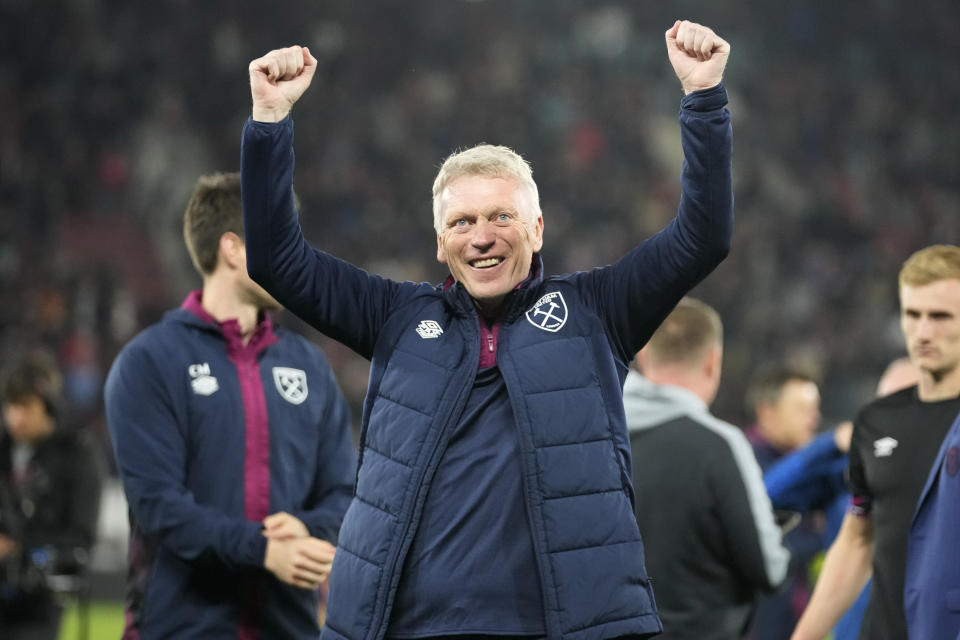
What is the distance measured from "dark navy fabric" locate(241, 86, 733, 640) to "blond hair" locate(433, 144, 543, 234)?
6.8 inches

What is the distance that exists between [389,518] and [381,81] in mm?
15322

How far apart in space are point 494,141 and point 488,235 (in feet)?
46.7

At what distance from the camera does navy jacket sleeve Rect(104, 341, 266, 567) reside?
10.7ft

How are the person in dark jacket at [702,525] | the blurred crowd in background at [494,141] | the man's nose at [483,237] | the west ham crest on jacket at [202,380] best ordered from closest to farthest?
1. the man's nose at [483,237]
2. the west ham crest on jacket at [202,380]
3. the person in dark jacket at [702,525]
4. the blurred crowd in background at [494,141]

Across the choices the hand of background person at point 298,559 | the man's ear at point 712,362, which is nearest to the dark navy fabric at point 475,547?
the hand of background person at point 298,559

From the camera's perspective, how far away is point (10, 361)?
1188 cm

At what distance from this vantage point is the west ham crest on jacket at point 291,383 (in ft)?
11.8

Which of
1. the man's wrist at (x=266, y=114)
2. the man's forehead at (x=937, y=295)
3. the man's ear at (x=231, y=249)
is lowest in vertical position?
the man's forehead at (x=937, y=295)

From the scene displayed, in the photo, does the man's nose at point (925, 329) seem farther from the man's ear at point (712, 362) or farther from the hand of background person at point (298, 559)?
the hand of background person at point (298, 559)

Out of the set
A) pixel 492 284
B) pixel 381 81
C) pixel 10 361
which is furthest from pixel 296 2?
pixel 492 284

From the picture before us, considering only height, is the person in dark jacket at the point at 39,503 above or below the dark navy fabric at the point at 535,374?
below

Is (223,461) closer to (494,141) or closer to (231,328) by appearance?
(231,328)

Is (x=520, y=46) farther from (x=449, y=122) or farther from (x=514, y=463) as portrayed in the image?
(x=514, y=463)

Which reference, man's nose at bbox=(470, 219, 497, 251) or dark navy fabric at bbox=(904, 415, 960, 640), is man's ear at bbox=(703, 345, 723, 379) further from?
man's nose at bbox=(470, 219, 497, 251)
